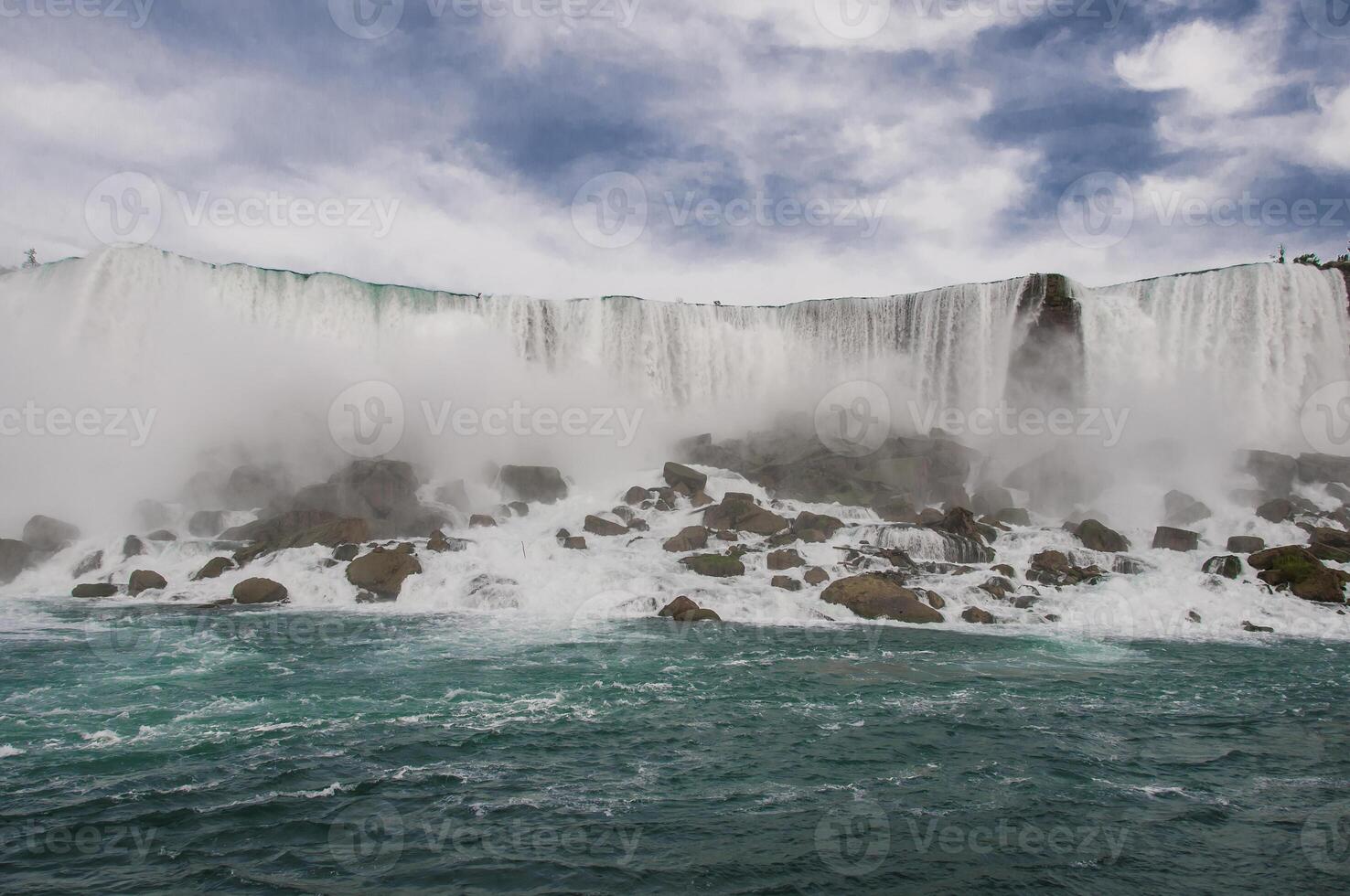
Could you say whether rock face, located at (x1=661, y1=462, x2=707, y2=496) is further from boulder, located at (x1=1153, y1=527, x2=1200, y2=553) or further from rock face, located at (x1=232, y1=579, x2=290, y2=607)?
boulder, located at (x1=1153, y1=527, x2=1200, y2=553)

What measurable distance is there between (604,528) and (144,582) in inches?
573

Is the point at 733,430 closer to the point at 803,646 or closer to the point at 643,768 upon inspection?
the point at 803,646

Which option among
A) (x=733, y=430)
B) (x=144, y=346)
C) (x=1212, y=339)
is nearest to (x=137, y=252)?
(x=144, y=346)

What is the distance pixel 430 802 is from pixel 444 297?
114 feet

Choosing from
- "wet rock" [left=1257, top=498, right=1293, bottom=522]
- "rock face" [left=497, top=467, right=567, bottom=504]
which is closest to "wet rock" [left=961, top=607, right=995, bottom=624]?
"wet rock" [left=1257, top=498, right=1293, bottom=522]

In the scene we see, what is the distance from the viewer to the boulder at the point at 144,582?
24.1m

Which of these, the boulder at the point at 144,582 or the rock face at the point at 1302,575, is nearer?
the rock face at the point at 1302,575

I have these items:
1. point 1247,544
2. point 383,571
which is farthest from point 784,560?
point 1247,544

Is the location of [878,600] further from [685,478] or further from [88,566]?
[88,566]

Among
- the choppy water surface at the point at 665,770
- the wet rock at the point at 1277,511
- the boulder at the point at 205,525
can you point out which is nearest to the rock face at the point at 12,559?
the boulder at the point at 205,525

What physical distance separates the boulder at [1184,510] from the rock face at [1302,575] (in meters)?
6.07

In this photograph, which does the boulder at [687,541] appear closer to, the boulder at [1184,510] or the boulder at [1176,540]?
the boulder at [1176,540]

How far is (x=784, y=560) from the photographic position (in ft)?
82.3

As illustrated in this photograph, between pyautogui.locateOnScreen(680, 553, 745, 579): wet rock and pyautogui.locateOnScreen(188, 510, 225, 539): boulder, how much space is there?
17857 mm
